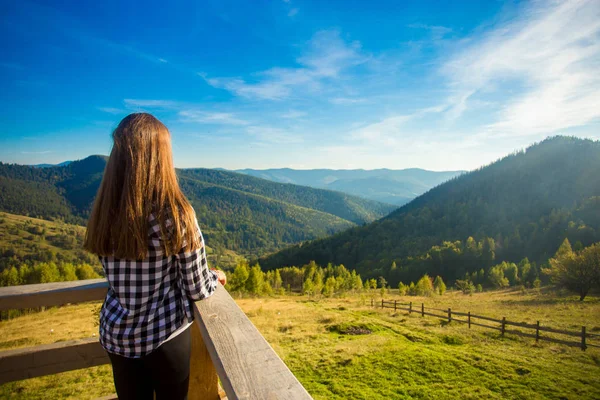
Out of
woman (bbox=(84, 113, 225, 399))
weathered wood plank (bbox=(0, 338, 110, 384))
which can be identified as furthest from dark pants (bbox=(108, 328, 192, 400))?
weathered wood plank (bbox=(0, 338, 110, 384))

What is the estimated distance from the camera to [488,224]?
9519 cm

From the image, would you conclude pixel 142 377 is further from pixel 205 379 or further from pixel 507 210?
pixel 507 210

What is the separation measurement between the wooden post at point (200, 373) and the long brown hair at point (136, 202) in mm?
797

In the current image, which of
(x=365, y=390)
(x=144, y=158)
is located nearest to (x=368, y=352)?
(x=365, y=390)

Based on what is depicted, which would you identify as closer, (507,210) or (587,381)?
(587,381)

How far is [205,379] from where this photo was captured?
2.00 meters

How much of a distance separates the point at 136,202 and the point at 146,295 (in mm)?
517

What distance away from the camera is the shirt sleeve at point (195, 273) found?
1.58m

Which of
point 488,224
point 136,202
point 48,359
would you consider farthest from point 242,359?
point 488,224

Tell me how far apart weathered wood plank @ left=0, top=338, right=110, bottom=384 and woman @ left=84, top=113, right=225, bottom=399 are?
0.80 meters

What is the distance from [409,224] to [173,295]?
113 meters

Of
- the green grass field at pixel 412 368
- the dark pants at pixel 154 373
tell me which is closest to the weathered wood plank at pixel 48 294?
the dark pants at pixel 154 373

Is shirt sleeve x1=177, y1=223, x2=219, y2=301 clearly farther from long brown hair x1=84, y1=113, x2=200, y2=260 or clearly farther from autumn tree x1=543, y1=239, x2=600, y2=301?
autumn tree x1=543, y1=239, x2=600, y2=301

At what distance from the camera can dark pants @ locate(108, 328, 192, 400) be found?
161 centimetres
